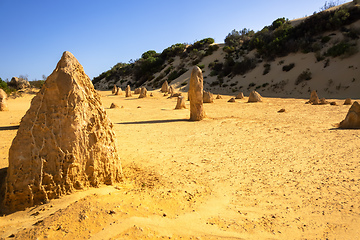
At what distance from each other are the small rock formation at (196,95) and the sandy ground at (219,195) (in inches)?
130

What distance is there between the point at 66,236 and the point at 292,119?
31.3ft

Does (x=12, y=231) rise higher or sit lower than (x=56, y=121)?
lower

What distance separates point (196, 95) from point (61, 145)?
24.2ft

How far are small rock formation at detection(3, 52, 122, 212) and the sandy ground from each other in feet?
0.68

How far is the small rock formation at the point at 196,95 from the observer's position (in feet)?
34.5

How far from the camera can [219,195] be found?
3.95 metres

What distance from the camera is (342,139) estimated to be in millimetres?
6777

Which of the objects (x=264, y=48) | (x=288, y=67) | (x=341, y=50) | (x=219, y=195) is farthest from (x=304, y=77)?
(x=219, y=195)

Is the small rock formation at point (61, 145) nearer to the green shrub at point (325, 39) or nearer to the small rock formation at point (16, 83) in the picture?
the green shrub at point (325, 39)

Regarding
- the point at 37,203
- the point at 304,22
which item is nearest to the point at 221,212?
the point at 37,203

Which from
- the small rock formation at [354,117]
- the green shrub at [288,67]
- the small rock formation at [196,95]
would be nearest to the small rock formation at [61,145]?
the small rock formation at [196,95]

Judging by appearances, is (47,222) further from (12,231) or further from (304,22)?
(304,22)

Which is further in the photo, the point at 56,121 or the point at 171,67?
the point at 171,67

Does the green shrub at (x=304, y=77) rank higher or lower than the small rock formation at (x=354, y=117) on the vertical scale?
higher
